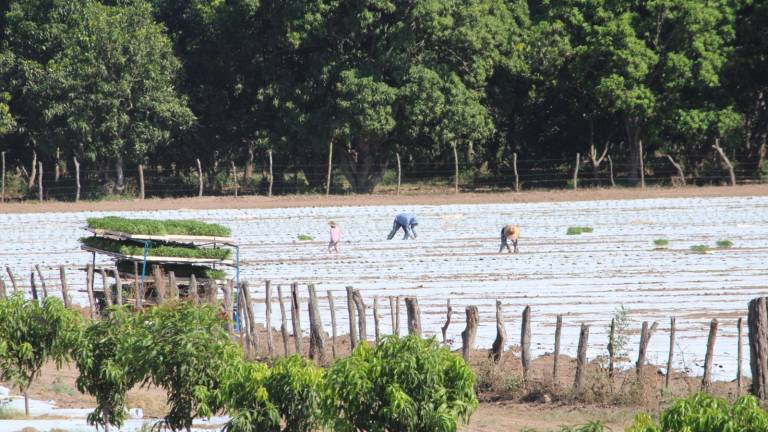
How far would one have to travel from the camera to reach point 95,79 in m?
41.6

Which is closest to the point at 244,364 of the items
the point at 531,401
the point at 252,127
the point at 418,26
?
the point at 531,401

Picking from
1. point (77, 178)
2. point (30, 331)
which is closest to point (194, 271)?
point (30, 331)

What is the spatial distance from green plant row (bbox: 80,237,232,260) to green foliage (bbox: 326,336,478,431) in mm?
9705

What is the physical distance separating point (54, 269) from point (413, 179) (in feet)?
76.5

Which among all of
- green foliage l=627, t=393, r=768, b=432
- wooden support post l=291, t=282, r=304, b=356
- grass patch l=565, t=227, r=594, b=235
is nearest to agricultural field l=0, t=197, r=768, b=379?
grass patch l=565, t=227, r=594, b=235

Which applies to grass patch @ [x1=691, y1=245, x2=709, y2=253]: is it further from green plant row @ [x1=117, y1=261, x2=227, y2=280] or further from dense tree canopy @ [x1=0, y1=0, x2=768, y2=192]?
dense tree canopy @ [x1=0, y1=0, x2=768, y2=192]

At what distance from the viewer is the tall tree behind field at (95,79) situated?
41469 mm

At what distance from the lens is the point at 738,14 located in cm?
4334

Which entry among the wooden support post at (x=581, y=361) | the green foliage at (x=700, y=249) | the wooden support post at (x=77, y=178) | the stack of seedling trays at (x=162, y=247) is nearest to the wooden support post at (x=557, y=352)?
the wooden support post at (x=581, y=361)

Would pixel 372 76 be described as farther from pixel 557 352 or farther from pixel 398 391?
pixel 398 391

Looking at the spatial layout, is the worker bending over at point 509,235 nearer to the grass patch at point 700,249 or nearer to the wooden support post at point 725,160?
the grass patch at point 700,249

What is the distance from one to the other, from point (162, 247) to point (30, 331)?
5351 mm

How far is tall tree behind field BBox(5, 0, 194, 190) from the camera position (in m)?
41.5

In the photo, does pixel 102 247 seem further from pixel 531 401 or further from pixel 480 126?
pixel 480 126
